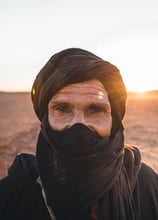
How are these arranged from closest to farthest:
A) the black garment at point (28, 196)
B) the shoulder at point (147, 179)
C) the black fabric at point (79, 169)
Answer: the black fabric at point (79, 169) < the black garment at point (28, 196) < the shoulder at point (147, 179)

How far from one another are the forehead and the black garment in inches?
19.0

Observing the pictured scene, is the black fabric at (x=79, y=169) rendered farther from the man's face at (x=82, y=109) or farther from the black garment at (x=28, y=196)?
the black garment at (x=28, y=196)

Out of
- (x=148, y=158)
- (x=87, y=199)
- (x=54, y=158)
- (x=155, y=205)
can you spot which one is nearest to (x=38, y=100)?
(x=54, y=158)

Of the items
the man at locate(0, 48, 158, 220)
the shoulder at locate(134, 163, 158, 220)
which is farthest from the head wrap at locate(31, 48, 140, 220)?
the shoulder at locate(134, 163, 158, 220)

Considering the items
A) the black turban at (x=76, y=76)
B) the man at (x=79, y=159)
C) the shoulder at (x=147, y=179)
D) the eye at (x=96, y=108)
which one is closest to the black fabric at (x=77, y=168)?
the man at (x=79, y=159)

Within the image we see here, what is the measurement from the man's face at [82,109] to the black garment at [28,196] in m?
0.37

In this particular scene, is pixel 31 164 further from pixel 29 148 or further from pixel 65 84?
pixel 29 148

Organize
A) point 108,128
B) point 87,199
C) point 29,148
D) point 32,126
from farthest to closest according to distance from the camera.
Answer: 1. point 32,126
2. point 29,148
3. point 108,128
4. point 87,199

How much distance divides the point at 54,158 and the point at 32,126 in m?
12.7

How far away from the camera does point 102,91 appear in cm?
254

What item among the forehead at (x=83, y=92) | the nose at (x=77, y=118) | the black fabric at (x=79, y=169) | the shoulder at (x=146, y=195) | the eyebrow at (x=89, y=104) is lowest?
the shoulder at (x=146, y=195)

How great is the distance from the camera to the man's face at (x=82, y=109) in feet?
8.11

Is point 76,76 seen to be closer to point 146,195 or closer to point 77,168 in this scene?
point 77,168

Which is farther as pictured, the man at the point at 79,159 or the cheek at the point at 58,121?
the cheek at the point at 58,121
